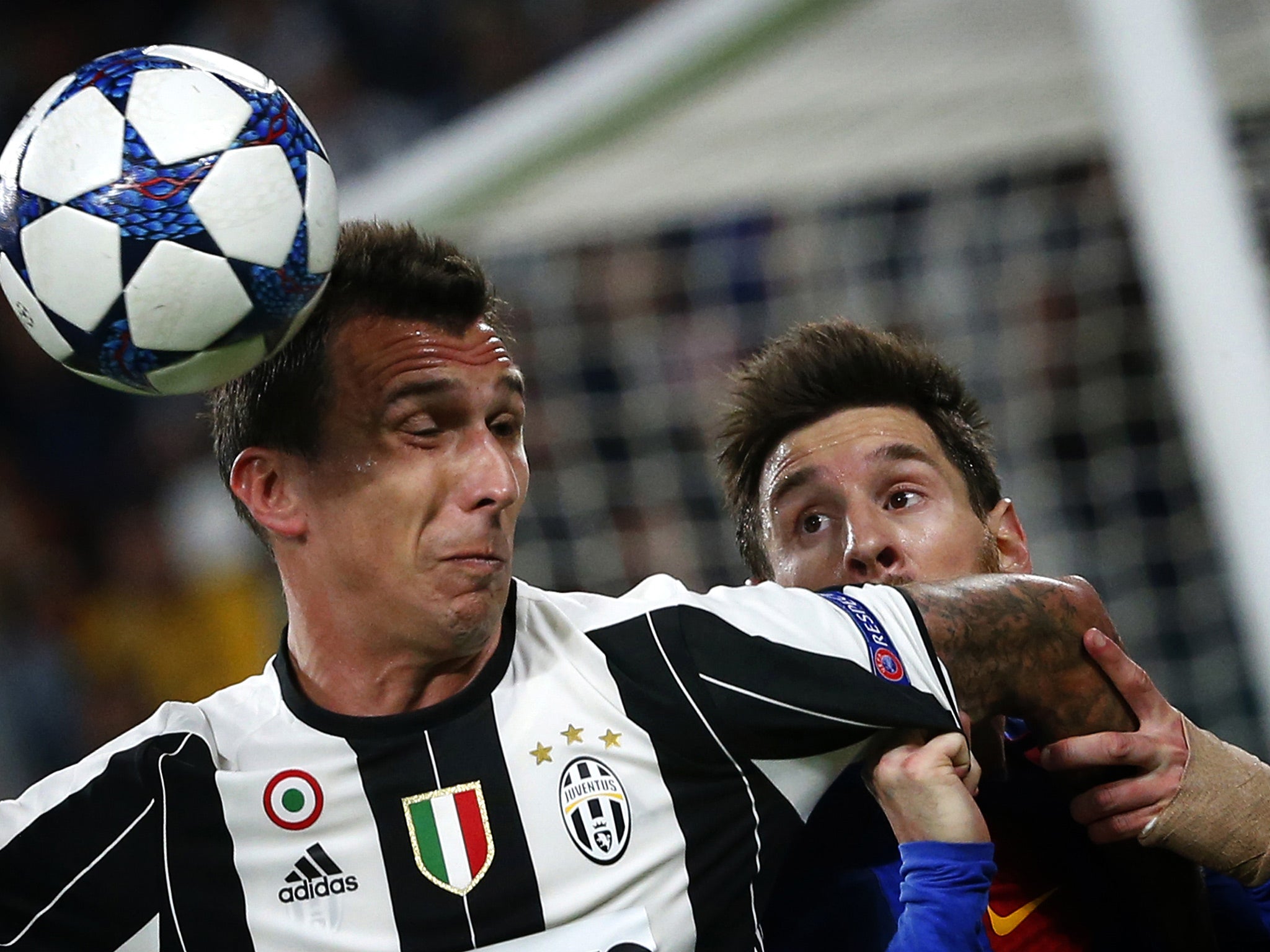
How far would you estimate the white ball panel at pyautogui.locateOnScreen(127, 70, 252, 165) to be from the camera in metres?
1.93

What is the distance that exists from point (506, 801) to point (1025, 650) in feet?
2.57

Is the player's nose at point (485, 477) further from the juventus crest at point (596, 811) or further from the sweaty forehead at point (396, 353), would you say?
the juventus crest at point (596, 811)

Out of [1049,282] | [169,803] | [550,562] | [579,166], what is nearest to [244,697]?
[169,803]

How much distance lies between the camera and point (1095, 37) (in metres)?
3.12

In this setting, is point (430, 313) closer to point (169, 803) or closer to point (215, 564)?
point (169, 803)

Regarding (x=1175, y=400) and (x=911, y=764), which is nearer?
(x=911, y=764)

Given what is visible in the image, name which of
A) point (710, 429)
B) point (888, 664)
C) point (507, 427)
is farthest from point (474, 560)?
point (710, 429)

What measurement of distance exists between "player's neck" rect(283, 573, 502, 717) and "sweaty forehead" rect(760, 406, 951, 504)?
2.63 feet

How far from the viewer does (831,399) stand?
117 inches

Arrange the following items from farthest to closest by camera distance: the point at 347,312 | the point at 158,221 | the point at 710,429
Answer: the point at 710,429, the point at 347,312, the point at 158,221

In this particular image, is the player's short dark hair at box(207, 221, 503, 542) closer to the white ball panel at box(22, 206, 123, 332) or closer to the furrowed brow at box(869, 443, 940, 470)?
the white ball panel at box(22, 206, 123, 332)

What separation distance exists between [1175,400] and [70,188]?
4270mm

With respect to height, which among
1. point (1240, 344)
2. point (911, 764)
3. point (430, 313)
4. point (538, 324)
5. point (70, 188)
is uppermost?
point (538, 324)

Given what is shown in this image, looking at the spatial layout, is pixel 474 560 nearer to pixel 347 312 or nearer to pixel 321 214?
pixel 347 312
